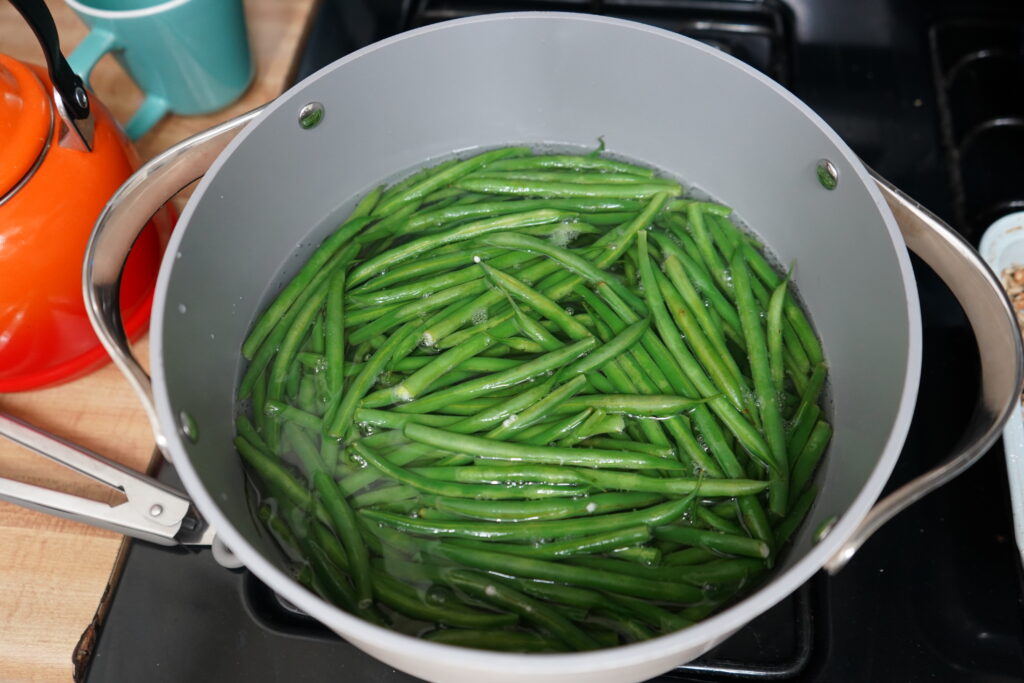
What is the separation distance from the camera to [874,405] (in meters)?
0.88

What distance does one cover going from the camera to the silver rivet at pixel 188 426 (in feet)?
2.65

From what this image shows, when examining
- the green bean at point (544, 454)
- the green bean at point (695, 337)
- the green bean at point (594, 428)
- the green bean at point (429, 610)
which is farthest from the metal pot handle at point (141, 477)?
the green bean at point (695, 337)

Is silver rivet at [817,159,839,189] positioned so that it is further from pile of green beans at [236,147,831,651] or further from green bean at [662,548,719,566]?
green bean at [662,548,719,566]

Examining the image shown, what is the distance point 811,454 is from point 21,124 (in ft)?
3.29

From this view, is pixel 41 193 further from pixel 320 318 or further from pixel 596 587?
pixel 596 587

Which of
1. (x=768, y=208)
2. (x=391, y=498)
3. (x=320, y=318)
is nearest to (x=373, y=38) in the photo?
(x=320, y=318)

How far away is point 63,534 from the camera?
100 cm

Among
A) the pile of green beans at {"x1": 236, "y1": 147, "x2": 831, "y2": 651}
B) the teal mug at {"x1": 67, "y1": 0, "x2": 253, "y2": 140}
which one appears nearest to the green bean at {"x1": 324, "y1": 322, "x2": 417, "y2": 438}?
the pile of green beans at {"x1": 236, "y1": 147, "x2": 831, "y2": 651}

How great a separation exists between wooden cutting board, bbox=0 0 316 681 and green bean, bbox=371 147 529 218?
34cm

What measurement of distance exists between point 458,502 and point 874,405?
0.48 m

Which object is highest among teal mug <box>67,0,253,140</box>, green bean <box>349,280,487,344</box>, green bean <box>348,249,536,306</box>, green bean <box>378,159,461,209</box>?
teal mug <box>67,0,253,140</box>

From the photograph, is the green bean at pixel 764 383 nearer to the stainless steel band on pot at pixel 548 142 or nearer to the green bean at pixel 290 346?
the stainless steel band on pot at pixel 548 142

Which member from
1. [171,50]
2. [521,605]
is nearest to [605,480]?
[521,605]

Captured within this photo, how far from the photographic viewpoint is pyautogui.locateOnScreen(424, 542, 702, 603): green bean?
86cm
